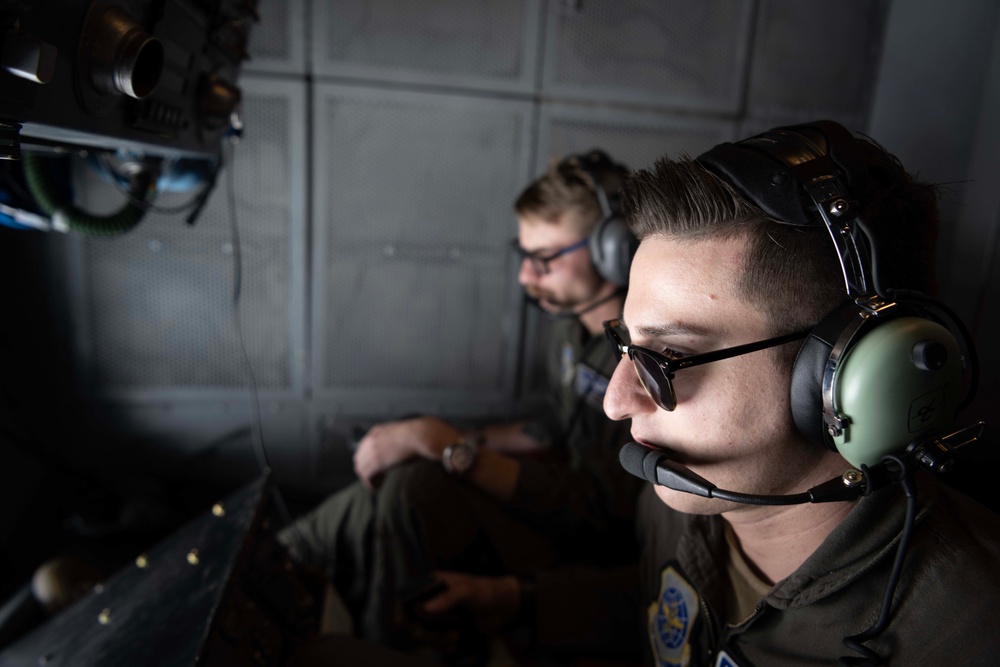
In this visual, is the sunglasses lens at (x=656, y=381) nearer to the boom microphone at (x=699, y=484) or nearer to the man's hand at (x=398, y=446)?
the boom microphone at (x=699, y=484)

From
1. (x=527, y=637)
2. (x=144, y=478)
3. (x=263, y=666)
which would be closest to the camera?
(x=263, y=666)

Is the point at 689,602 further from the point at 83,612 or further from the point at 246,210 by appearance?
the point at 246,210

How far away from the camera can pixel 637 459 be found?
0.85 meters

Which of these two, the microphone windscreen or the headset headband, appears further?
the microphone windscreen

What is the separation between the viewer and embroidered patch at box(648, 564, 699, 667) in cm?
107

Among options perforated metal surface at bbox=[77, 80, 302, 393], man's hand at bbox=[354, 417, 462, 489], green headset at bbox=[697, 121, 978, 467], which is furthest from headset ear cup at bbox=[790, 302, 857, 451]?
perforated metal surface at bbox=[77, 80, 302, 393]

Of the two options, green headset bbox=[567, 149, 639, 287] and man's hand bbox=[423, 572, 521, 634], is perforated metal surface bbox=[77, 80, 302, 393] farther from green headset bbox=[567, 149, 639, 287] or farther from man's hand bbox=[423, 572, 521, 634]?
man's hand bbox=[423, 572, 521, 634]

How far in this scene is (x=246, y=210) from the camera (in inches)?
93.4

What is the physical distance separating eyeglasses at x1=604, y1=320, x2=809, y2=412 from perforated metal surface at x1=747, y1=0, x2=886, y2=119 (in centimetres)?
218

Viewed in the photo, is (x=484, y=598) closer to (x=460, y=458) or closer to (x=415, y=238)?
(x=460, y=458)

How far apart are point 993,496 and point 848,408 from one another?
46 cm

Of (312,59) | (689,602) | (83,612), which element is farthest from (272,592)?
(312,59)

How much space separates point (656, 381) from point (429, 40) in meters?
2.02

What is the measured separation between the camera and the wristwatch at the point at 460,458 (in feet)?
5.75
